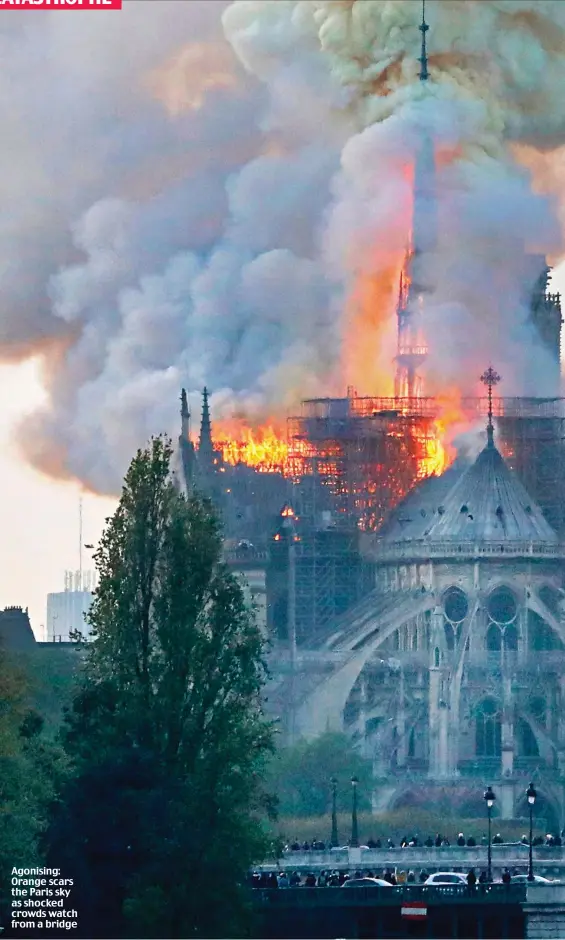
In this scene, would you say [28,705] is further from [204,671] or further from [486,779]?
[486,779]

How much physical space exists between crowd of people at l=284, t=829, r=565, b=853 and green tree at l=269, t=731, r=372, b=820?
25.0 ft

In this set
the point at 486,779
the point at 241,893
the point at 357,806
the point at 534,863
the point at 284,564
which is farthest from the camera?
the point at 284,564

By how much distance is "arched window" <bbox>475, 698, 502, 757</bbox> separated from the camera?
6940 inches

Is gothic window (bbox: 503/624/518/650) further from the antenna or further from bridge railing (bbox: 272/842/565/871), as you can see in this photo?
bridge railing (bbox: 272/842/565/871)

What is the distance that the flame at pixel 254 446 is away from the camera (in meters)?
192

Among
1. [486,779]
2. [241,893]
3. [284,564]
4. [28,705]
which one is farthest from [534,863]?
[284,564]

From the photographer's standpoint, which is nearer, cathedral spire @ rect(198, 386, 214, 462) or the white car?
the white car

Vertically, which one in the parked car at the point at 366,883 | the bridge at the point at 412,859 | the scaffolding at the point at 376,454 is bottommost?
the parked car at the point at 366,883

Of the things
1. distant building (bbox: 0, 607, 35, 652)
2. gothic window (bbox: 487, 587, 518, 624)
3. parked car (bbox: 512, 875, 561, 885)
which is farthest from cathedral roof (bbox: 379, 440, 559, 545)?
parked car (bbox: 512, 875, 561, 885)

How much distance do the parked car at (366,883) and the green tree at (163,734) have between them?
4217mm

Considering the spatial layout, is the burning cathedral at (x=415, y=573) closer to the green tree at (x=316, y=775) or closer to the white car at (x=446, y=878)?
the green tree at (x=316, y=775)

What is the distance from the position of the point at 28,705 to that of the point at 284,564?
53.3 metres

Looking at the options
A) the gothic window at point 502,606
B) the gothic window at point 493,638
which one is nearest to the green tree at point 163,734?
the gothic window at point 493,638

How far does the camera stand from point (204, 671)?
113 m
